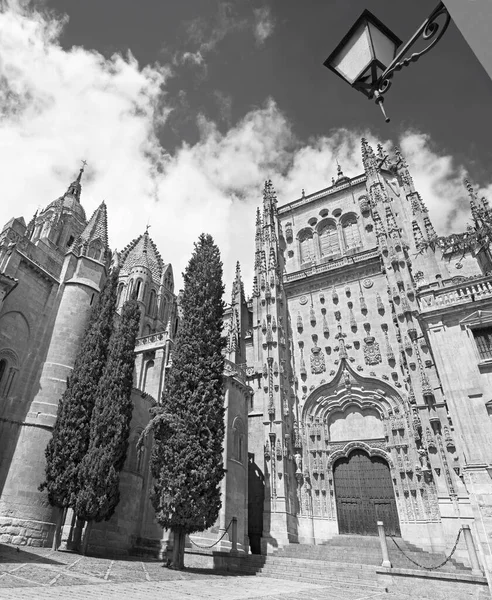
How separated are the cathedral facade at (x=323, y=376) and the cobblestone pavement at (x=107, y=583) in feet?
13.6

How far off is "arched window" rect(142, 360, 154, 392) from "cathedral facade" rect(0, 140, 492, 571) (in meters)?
0.09

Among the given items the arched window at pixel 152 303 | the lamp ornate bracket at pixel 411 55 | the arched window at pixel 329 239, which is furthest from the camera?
the arched window at pixel 152 303

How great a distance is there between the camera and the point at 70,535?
14539 mm

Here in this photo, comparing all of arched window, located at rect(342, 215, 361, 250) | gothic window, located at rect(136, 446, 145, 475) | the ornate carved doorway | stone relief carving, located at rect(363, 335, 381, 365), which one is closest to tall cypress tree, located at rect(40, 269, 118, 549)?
gothic window, located at rect(136, 446, 145, 475)

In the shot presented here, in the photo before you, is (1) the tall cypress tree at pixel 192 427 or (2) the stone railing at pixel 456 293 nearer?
(1) the tall cypress tree at pixel 192 427

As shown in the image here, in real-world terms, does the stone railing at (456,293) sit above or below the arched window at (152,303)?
below

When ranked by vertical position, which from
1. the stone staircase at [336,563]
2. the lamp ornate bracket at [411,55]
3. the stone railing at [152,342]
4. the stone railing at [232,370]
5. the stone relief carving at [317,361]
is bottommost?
the stone staircase at [336,563]

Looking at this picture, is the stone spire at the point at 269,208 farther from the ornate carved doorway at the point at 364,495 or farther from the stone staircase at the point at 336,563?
the stone staircase at the point at 336,563

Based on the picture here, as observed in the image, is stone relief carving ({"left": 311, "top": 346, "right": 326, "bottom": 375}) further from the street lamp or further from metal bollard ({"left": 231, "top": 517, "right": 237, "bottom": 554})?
the street lamp

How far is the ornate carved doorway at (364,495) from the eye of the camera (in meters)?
20.6

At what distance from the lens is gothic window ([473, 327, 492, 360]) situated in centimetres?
1420

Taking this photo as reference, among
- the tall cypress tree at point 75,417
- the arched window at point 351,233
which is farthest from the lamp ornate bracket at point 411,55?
the arched window at point 351,233

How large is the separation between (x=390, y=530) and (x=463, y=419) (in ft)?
33.6

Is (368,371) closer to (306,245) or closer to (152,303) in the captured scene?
(306,245)
